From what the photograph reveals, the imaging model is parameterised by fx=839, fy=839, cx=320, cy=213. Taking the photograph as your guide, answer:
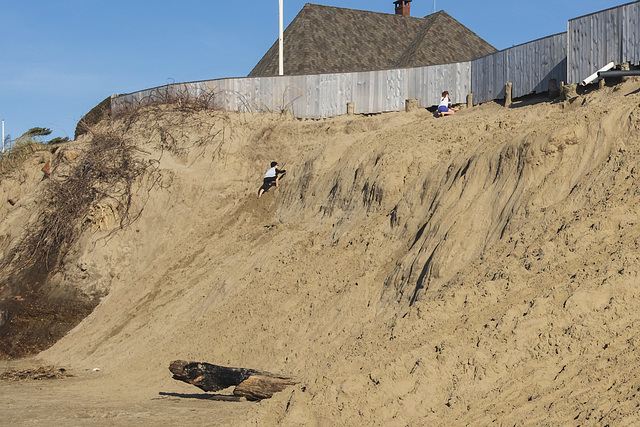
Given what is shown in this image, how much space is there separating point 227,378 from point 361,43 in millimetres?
24544

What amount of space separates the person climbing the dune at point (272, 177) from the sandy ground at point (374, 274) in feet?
0.73

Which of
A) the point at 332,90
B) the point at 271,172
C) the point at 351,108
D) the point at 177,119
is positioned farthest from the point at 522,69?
the point at 177,119

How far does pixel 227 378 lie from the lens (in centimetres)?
1111

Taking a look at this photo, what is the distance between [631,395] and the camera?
23.0 ft

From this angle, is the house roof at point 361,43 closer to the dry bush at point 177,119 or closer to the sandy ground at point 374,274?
the dry bush at point 177,119

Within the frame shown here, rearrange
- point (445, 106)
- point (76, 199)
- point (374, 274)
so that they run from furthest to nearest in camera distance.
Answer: point (76, 199) < point (445, 106) < point (374, 274)

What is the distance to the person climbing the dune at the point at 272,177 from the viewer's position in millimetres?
20016

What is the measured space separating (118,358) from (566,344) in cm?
991

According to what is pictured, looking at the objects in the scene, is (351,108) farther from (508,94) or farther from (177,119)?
(177,119)

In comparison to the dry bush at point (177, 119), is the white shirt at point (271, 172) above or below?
below

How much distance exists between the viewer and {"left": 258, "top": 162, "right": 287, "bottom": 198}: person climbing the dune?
65.7ft

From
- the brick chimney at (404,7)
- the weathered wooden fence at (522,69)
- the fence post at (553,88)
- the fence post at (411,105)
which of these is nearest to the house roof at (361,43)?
the brick chimney at (404,7)

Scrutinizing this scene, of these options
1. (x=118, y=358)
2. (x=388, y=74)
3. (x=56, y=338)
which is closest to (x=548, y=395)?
(x=118, y=358)

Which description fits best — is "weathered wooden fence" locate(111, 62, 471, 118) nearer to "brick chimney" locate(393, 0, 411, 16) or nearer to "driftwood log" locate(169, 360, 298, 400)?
"driftwood log" locate(169, 360, 298, 400)
